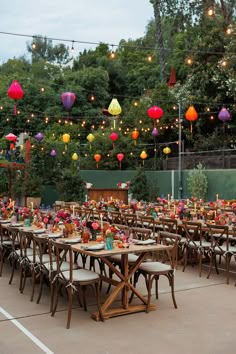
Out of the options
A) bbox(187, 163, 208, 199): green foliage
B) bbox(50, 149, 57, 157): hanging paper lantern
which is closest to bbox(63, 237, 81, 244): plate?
bbox(187, 163, 208, 199): green foliage

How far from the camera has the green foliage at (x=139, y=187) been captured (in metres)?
21.2

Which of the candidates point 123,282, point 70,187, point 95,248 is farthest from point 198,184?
point 95,248

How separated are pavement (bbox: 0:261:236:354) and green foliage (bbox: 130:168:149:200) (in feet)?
47.6

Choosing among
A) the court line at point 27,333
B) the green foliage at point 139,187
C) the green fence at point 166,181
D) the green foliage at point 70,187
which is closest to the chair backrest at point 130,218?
the court line at point 27,333

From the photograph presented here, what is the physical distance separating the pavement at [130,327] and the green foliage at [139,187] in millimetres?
14514

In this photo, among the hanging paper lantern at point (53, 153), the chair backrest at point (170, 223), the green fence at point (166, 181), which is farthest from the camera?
the hanging paper lantern at point (53, 153)

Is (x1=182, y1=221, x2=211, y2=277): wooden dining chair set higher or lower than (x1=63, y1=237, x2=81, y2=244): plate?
lower

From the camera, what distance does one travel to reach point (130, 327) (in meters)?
5.07

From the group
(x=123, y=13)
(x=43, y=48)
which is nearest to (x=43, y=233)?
(x=123, y=13)

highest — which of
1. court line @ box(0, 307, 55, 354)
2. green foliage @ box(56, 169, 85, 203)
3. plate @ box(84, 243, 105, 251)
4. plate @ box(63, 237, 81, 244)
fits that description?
green foliage @ box(56, 169, 85, 203)

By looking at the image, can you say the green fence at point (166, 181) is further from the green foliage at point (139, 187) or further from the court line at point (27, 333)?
the court line at point (27, 333)

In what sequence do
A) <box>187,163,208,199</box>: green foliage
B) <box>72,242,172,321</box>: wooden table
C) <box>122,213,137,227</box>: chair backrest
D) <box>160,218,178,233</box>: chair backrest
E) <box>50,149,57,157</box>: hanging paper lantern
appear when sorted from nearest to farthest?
<box>72,242,172,321</box>: wooden table
<box>160,218,178,233</box>: chair backrest
<box>122,213,137,227</box>: chair backrest
<box>187,163,208,199</box>: green foliage
<box>50,149,57,157</box>: hanging paper lantern

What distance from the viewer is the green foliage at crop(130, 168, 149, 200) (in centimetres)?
2120

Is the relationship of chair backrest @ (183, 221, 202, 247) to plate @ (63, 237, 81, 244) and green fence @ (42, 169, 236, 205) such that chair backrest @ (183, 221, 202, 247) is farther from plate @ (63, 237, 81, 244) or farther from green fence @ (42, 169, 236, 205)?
green fence @ (42, 169, 236, 205)
